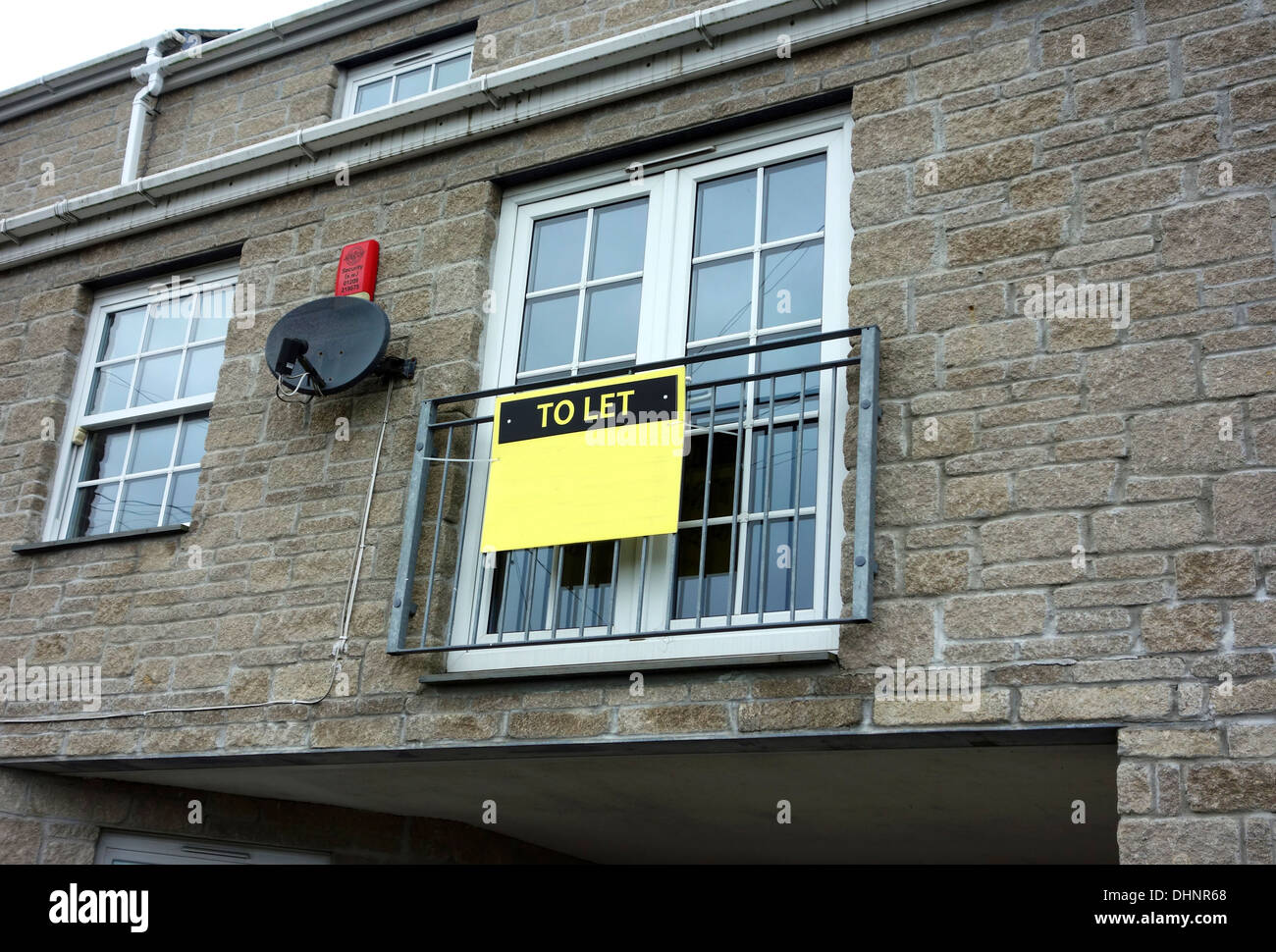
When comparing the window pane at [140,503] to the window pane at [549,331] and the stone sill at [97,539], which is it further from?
the window pane at [549,331]

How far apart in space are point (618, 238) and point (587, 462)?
1191 mm

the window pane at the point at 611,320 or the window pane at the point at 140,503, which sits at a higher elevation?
the window pane at the point at 611,320

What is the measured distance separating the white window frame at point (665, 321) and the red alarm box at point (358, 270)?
585 mm

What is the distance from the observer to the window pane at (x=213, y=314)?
6734 mm

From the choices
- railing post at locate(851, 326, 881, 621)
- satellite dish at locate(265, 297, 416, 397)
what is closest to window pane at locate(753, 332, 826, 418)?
railing post at locate(851, 326, 881, 621)

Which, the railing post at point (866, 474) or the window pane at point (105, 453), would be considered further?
the window pane at point (105, 453)

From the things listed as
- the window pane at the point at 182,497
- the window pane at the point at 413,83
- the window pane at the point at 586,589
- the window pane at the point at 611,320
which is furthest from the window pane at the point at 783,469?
the window pane at the point at 413,83

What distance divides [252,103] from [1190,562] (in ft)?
17.9

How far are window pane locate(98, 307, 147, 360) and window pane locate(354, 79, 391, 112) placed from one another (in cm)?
154

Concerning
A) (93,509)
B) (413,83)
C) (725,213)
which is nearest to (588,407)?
(725,213)

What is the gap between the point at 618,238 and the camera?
5.83 m

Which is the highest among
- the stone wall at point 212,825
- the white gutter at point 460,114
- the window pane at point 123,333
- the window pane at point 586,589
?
the white gutter at point 460,114

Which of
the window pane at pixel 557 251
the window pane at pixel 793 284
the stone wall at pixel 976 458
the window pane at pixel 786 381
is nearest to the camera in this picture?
the stone wall at pixel 976 458
